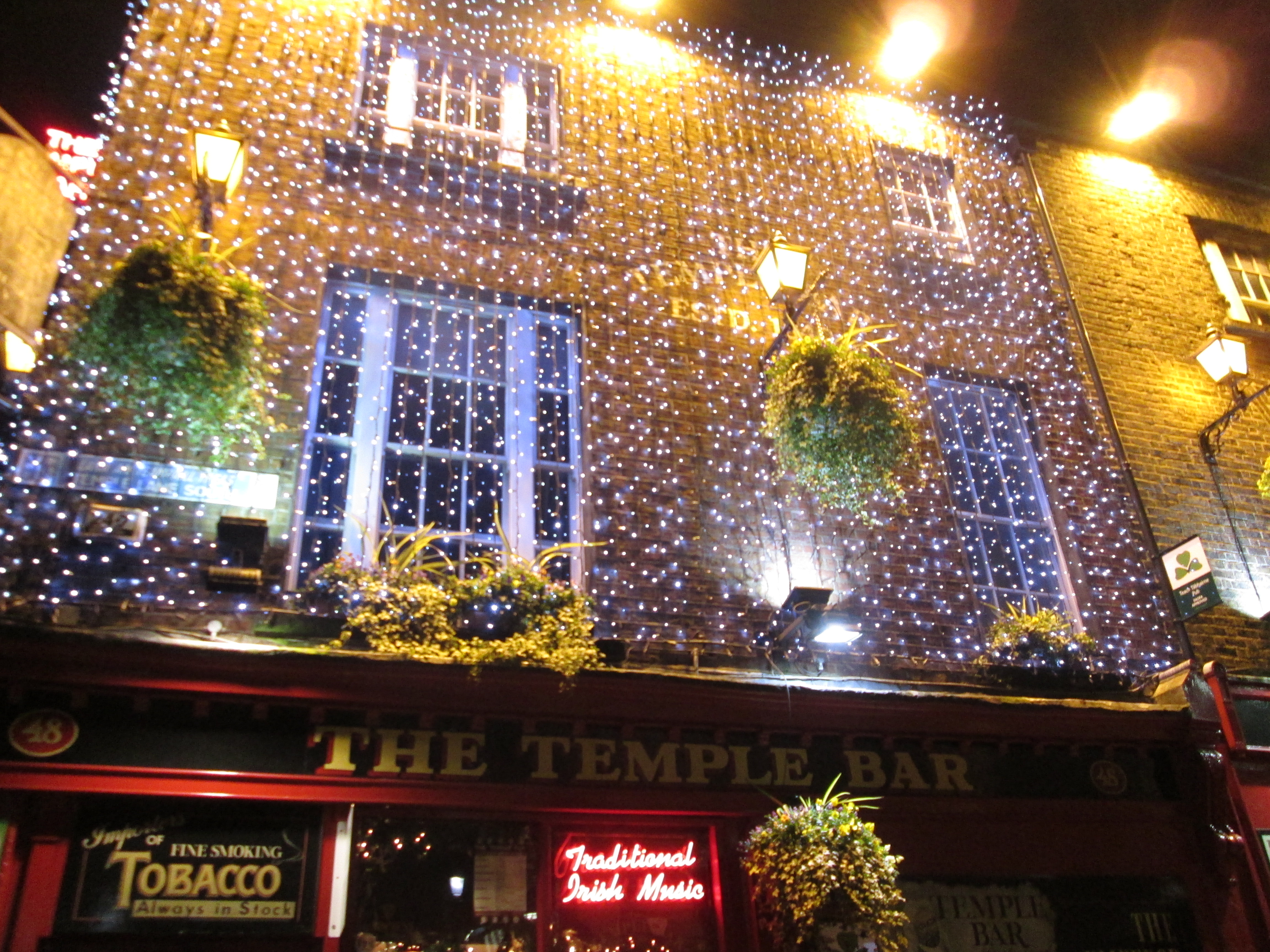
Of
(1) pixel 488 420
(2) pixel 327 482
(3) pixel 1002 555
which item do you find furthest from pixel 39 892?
(3) pixel 1002 555

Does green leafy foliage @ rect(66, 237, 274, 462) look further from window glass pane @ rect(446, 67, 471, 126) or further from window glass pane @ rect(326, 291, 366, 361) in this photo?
window glass pane @ rect(446, 67, 471, 126)

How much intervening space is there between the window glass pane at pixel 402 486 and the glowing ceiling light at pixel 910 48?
26.9ft

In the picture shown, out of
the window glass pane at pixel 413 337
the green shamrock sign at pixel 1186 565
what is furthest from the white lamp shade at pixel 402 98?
the green shamrock sign at pixel 1186 565

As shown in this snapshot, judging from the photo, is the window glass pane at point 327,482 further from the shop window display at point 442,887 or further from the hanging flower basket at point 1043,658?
the hanging flower basket at point 1043,658

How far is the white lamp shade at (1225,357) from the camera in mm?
10641

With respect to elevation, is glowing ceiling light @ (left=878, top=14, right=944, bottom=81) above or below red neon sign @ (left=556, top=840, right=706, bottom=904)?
above

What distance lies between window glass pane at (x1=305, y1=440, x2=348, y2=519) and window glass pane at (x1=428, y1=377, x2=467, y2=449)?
74 cm

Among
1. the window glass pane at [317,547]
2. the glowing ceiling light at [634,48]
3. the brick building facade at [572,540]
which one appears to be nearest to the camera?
the brick building facade at [572,540]

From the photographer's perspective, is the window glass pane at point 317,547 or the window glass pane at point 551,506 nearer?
the window glass pane at point 317,547

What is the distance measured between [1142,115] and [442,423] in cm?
1055

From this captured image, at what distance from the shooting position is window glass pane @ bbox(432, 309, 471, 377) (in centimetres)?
855

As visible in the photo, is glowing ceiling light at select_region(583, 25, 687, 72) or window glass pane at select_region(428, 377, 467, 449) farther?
glowing ceiling light at select_region(583, 25, 687, 72)

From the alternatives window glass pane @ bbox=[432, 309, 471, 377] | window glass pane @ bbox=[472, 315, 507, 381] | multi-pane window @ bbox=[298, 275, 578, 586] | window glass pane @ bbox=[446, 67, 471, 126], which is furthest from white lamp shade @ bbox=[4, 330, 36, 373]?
window glass pane @ bbox=[446, 67, 471, 126]

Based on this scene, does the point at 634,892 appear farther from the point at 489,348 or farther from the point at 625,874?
the point at 489,348
